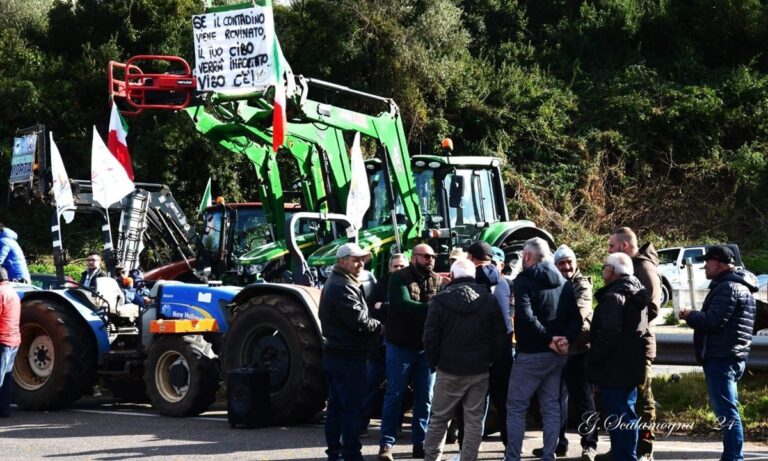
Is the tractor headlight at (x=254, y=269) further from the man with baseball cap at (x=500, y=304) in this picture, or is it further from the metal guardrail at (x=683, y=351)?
the metal guardrail at (x=683, y=351)

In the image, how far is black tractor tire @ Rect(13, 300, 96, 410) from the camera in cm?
1300

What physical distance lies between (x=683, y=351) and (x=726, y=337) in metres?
2.58

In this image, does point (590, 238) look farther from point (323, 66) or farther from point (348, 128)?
point (348, 128)

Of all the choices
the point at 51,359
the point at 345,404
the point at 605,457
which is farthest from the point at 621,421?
the point at 51,359

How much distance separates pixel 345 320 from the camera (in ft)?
29.2

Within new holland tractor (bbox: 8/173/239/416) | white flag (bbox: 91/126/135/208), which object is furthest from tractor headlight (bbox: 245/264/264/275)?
white flag (bbox: 91/126/135/208)

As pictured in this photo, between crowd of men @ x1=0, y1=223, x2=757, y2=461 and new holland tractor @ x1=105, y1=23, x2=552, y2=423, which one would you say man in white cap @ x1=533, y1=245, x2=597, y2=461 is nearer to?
crowd of men @ x1=0, y1=223, x2=757, y2=461

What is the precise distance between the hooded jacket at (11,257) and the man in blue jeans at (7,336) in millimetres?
1988

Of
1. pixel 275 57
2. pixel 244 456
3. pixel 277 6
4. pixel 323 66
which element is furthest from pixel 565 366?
pixel 277 6

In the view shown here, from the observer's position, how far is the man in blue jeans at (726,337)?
8562 millimetres

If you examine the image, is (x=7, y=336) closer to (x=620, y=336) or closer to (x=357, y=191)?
(x=357, y=191)

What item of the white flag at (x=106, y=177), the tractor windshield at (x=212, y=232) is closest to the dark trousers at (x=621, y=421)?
the white flag at (x=106, y=177)

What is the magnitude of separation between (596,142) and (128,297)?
72.0 feet

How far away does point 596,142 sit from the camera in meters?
33.5
